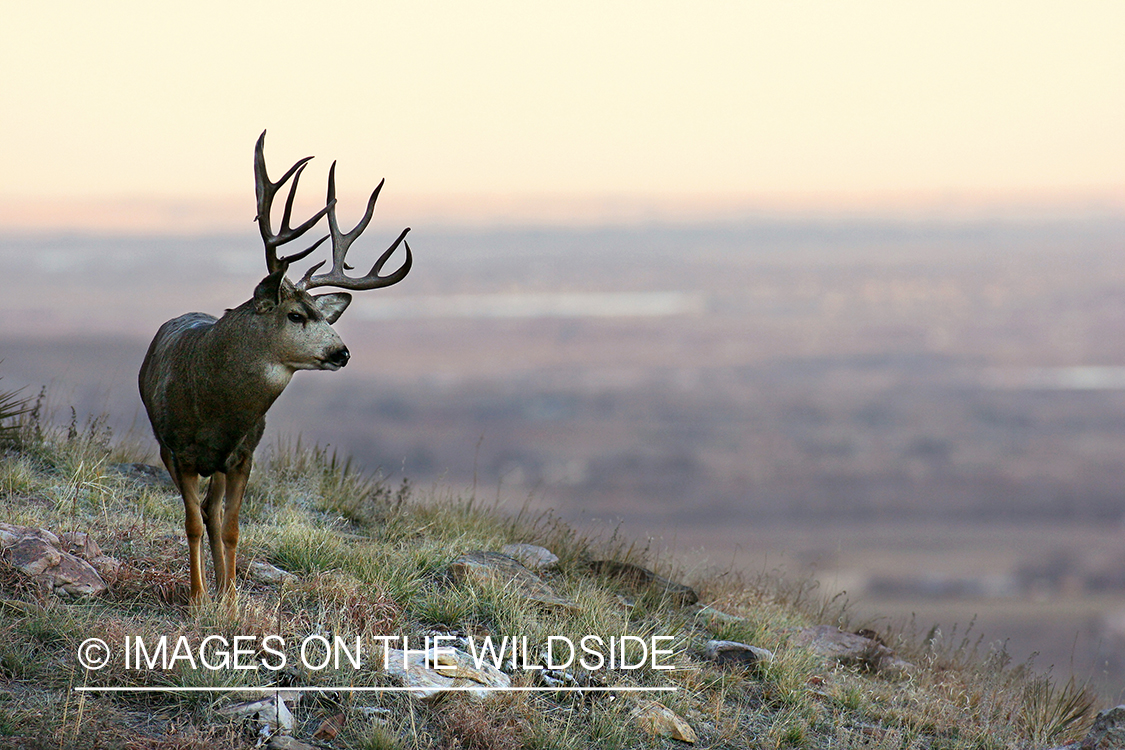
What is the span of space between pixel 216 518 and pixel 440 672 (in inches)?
65.9

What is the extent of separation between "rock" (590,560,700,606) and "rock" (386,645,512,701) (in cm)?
265

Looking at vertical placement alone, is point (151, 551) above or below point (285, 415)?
above

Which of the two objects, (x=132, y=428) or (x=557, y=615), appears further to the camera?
(x=132, y=428)

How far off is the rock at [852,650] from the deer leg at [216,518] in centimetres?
476

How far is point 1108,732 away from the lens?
699 cm

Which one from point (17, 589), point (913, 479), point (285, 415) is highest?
point (17, 589)

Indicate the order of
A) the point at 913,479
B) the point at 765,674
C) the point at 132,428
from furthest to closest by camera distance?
the point at 913,479
the point at 132,428
the point at 765,674

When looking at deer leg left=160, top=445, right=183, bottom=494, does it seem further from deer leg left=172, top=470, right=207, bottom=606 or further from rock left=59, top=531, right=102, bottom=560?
rock left=59, top=531, right=102, bottom=560

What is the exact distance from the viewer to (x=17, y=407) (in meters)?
11.1

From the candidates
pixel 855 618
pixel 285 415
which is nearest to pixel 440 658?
pixel 855 618

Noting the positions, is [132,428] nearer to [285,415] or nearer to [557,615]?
[557,615]

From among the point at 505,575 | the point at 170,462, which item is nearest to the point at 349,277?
the point at 170,462

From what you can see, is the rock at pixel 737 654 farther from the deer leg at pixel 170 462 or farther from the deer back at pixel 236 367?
the deer leg at pixel 170 462

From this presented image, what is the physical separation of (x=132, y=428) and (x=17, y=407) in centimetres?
115
